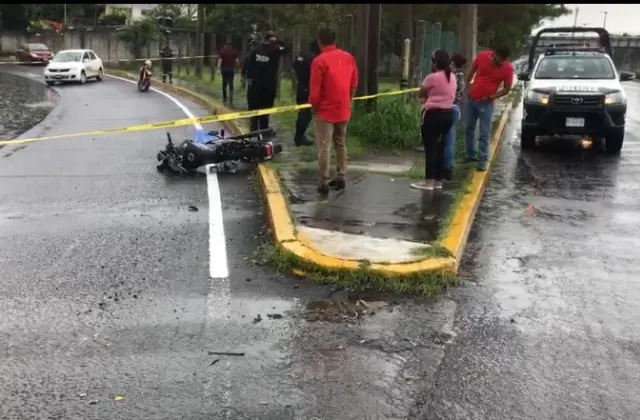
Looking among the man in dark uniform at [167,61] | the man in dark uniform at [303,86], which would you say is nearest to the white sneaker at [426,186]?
the man in dark uniform at [303,86]

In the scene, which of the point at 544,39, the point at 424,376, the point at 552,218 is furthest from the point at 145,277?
the point at 544,39

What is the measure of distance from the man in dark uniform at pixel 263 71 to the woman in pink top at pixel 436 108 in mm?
4174

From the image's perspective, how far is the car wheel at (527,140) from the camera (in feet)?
44.3

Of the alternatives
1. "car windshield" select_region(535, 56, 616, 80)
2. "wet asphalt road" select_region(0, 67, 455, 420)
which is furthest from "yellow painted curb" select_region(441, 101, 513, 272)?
"car windshield" select_region(535, 56, 616, 80)

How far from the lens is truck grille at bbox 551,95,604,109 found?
12.7 metres

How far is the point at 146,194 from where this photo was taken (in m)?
8.91

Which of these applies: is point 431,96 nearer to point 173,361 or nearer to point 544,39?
point 173,361

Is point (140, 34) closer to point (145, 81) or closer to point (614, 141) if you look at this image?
point (145, 81)

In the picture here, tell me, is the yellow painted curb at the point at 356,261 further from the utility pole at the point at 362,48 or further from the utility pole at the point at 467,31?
the utility pole at the point at 362,48

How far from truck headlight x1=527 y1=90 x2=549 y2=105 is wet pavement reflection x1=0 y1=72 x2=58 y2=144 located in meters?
9.67

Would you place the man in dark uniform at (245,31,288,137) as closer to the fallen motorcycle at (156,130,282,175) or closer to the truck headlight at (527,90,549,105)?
the fallen motorcycle at (156,130,282,175)

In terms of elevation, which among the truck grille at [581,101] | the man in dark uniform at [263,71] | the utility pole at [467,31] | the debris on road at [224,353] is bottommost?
the debris on road at [224,353]

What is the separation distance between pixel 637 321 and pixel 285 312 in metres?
2.45

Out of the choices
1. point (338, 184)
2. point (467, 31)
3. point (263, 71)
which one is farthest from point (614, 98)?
point (338, 184)
